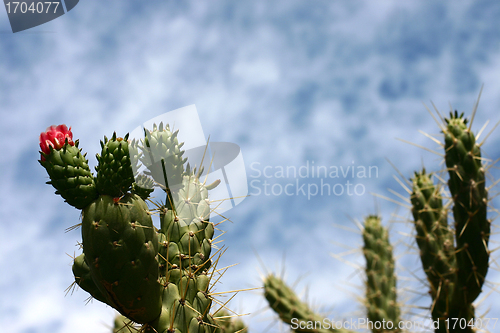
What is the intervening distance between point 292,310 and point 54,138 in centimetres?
370

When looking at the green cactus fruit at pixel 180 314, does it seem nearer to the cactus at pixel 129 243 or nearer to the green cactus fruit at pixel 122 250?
the cactus at pixel 129 243

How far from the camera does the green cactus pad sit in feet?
6.27

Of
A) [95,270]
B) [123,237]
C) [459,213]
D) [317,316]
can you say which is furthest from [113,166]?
[317,316]

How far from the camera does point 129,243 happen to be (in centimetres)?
191

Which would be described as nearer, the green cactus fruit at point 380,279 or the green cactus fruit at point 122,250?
the green cactus fruit at point 122,250

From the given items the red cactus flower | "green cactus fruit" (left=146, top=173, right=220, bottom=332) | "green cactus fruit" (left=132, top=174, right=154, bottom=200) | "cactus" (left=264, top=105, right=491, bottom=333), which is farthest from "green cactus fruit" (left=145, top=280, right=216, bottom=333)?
"cactus" (left=264, top=105, right=491, bottom=333)

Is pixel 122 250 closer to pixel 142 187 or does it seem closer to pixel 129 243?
pixel 129 243

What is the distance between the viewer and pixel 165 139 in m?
2.57

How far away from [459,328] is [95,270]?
9.17ft

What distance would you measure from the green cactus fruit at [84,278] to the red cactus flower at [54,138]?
2.52ft

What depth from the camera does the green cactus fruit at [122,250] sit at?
1876 mm

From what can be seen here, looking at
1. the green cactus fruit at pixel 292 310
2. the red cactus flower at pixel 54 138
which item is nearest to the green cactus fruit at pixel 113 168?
the red cactus flower at pixel 54 138

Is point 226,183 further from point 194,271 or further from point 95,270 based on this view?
point 95,270

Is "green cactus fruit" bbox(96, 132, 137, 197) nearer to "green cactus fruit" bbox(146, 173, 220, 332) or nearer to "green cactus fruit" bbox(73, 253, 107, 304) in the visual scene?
"green cactus fruit" bbox(146, 173, 220, 332)
